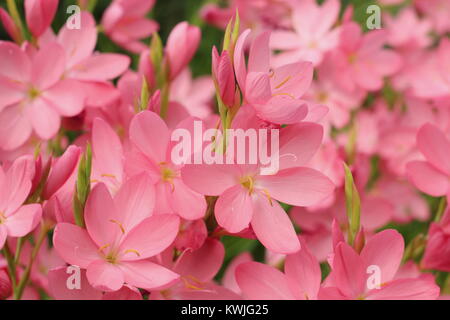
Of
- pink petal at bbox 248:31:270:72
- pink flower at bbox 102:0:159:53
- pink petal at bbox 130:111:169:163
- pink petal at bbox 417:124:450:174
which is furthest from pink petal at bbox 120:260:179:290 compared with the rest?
pink flower at bbox 102:0:159:53

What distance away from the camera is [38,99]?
0.81 m

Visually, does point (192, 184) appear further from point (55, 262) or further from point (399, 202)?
point (399, 202)

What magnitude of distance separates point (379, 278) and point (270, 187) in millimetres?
135

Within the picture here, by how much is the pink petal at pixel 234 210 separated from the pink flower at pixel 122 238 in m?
0.04

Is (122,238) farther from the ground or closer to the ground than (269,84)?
closer to the ground

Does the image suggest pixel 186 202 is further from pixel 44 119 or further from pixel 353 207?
pixel 44 119

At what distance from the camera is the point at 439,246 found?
70 cm

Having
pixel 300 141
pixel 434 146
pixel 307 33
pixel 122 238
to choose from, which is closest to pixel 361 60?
pixel 307 33

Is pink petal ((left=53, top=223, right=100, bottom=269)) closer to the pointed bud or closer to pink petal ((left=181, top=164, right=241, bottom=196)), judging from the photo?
pink petal ((left=181, top=164, right=241, bottom=196))

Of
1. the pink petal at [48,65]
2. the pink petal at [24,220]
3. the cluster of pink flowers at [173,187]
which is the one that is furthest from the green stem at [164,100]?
the pink petal at [24,220]

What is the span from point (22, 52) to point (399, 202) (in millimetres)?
649

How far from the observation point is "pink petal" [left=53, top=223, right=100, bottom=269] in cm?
57

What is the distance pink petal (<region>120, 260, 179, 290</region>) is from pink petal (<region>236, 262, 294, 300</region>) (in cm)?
8

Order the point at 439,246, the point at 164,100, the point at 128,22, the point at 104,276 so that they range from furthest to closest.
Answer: the point at 128,22 → the point at 164,100 → the point at 439,246 → the point at 104,276
